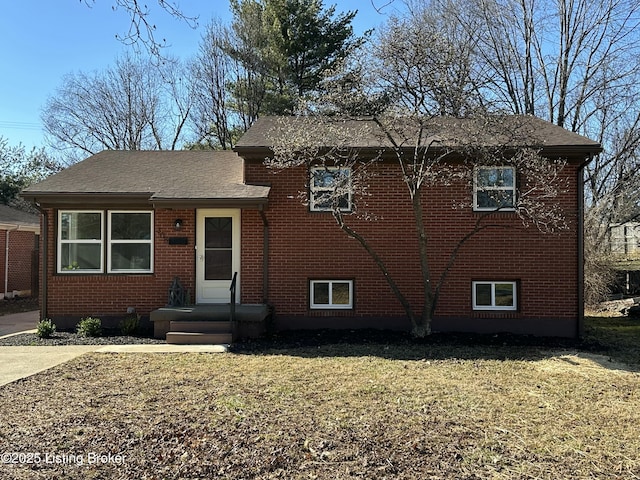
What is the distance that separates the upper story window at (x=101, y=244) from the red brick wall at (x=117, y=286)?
202 millimetres

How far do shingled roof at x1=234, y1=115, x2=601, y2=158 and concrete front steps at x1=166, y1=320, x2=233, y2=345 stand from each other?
3.55 metres

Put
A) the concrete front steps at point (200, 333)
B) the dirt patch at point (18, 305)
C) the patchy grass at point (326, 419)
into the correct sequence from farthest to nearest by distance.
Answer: the dirt patch at point (18, 305), the concrete front steps at point (200, 333), the patchy grass at point (326, 419)

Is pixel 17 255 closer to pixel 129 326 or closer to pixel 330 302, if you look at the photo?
pixel 129 326

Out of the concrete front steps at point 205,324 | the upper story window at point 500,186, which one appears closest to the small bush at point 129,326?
the concrete front steps at point 205,324

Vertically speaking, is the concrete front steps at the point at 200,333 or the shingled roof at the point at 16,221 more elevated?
the shingled roof at the point at 16,221

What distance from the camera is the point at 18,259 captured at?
57.2 feet

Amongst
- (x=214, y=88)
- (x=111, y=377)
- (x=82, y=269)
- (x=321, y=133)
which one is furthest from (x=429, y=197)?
(x=214, y=88)

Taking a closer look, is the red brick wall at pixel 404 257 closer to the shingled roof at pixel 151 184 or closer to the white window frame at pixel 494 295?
the white window frame at pixel 494 295

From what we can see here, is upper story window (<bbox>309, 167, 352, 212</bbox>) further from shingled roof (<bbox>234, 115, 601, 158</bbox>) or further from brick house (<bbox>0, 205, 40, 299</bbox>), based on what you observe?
brick house (<bbox>0, 205, 40, 299</bbox>)

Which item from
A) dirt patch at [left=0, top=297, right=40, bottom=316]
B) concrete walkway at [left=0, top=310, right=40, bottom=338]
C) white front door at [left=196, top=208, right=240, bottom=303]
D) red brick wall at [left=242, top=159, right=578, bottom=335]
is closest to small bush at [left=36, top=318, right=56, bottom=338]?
concrete walkway at [left=0, top=310, right=40, bottom=338]

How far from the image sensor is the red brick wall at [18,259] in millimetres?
16578

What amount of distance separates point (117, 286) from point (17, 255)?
9891 mm

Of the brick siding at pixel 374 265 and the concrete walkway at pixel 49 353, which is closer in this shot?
the concrete walkway at pixel 49 353

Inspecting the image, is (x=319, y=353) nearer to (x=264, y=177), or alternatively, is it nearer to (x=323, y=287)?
(x=323, y=287)
